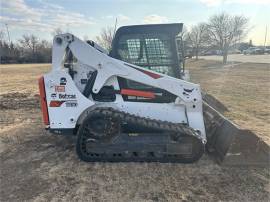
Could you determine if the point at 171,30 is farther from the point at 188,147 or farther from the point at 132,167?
the point at 132,167

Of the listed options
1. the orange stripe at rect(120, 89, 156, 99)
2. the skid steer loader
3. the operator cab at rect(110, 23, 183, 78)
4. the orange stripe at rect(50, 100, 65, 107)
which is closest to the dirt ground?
the skid steer loader

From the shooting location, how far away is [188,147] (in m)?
4.91

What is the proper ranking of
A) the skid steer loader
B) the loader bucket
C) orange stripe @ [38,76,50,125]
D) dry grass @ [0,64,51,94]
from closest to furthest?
the loader bucket → the skid steer loader → orange stripe @ [38,76,50,125] → dry grass @ [0,64,51,94]

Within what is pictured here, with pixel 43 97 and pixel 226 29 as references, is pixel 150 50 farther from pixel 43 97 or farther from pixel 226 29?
pixel 226 29

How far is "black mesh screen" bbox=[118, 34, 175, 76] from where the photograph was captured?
5285mm

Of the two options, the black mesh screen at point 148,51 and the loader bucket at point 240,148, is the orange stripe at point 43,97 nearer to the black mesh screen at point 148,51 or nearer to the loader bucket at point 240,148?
the black mesh screen at point 148,51

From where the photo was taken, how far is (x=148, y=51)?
5328 millimetres

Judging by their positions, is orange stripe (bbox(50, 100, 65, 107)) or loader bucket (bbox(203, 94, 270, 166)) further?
orange stripe (bbox(50, 100, 65, 107))

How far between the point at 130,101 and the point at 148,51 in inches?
39.1

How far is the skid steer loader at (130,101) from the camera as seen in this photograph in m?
4.93

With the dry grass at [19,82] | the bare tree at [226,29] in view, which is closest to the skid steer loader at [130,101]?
the dry grass at [19,82]

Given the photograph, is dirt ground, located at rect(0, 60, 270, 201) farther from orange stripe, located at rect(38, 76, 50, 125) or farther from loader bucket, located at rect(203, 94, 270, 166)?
orange stripe, located at rect(38, 76, 50, 125)

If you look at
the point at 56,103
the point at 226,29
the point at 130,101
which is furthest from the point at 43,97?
the point at 226,29

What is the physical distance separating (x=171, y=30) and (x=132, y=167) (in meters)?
2.54
